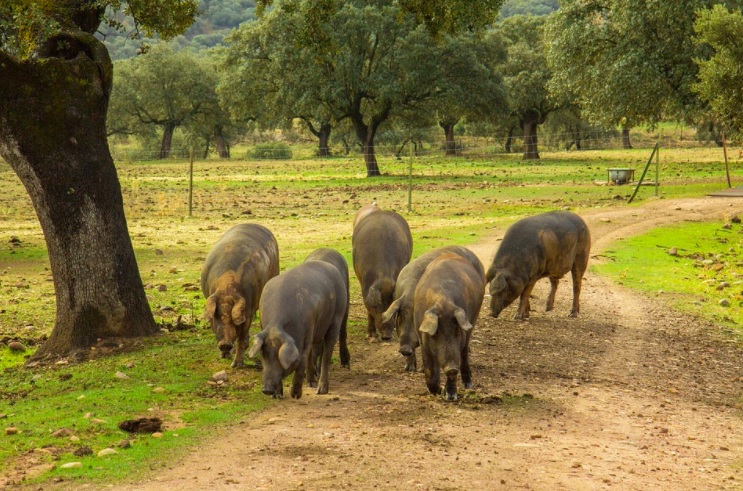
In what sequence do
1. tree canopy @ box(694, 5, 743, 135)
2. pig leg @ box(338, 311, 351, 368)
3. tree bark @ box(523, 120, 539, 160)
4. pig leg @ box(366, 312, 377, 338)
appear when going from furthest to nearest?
1. tree bark @ box(523, 120, 539, 160)
2. tree canopy @ box(694, 5, 743, 135)
3. pig leg @ box(366, 312, 377, 338)
4. pig leg @ box(338, 311, 351, 368)

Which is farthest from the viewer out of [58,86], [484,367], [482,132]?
[482,132]

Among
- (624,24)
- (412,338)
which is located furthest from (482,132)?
(412,338)

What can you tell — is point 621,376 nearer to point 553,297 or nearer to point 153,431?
point 553,297

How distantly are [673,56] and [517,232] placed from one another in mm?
27117

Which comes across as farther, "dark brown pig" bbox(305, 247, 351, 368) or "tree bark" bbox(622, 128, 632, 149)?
"tree bark" bbox(622, 128, 632, 149)

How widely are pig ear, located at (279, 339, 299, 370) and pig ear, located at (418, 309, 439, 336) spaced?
1348mm

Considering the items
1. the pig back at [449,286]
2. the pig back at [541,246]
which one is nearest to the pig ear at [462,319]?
the pig back at [449,286]

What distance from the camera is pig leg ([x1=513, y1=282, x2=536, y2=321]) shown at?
576 inches

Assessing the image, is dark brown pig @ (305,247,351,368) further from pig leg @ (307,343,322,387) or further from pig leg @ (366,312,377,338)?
pig leg @ (366,312,377,338)

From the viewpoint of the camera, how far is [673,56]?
38594 mm

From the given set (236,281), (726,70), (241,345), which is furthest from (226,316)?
(726,70)

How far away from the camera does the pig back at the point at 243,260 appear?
12.1 metres

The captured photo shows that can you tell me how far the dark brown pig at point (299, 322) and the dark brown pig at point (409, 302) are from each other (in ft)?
2.20

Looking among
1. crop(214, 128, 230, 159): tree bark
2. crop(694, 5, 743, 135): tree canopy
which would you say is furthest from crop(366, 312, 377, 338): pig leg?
crop(214, 128, 230, 159): tree bark
